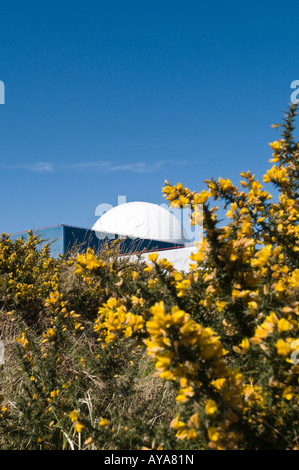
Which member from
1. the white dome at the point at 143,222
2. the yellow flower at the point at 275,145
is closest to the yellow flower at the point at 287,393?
the yellow flower at the point at 275,145

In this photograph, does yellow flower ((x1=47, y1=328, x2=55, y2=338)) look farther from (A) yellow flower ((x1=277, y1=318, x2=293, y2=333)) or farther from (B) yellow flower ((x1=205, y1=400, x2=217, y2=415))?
(A) yellow flower ((x1=277, y1=318, x2=293, y2=333))

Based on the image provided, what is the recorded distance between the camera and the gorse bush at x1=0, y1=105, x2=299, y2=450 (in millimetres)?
1298

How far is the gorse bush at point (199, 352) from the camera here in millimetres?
1298

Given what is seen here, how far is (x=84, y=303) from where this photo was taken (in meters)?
4.67

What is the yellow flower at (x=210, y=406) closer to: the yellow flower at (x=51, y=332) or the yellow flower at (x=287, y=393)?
the yellow flower at (x=287, y=393)

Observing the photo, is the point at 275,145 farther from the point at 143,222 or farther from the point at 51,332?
the point at 143,222

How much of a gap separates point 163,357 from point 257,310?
62 centimetres

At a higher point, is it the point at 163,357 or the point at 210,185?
the point at 210,185

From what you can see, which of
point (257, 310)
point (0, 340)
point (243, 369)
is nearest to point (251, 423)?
point (243, 369)

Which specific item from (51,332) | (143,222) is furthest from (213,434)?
(143,222)

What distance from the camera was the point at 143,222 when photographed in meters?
25.7

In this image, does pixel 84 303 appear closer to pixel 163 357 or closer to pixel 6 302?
pixel 6 302

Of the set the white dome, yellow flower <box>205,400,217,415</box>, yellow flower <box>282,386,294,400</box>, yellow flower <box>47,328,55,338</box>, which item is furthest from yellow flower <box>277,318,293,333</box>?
the white dome

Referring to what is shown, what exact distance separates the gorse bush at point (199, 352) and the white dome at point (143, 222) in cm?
2190
